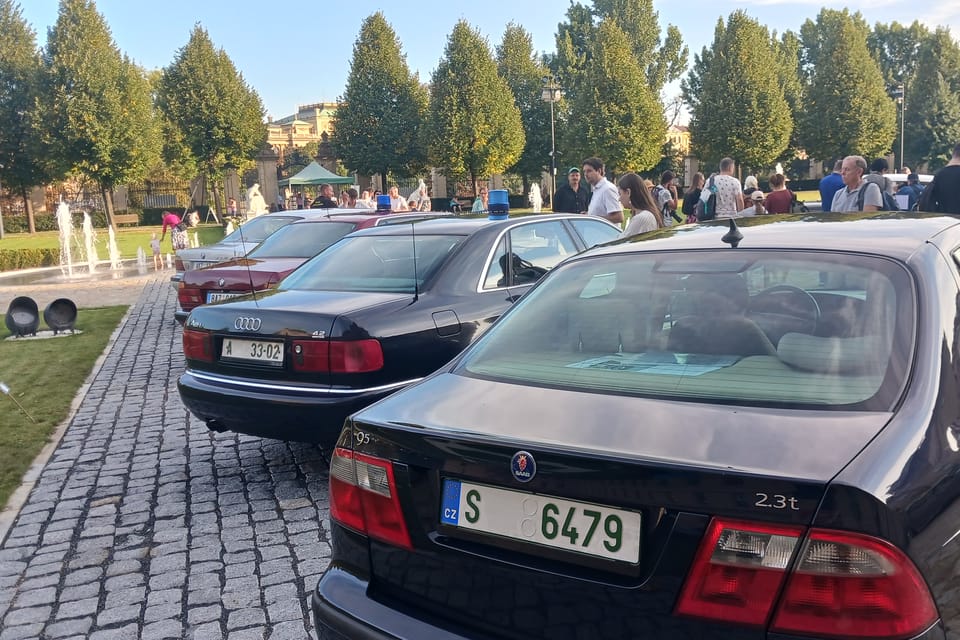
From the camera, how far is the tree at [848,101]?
5762 centimetres

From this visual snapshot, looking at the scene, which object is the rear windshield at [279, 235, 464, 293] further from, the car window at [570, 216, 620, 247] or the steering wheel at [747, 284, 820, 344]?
the steering wheel at [747, 284, 820, 344]

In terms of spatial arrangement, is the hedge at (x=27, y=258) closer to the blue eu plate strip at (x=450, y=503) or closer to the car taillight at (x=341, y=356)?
the car taillight at (x=341, y=356)

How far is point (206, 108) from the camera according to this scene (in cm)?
5378

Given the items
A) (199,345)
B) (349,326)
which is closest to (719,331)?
(349,326)

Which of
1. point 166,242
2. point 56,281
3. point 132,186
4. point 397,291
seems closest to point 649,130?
point 166,242

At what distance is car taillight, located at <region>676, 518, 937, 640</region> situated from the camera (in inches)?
67.2

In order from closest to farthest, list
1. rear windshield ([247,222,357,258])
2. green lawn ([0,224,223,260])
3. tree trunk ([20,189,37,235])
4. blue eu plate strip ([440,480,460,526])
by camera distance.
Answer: blue eu plate strip ([440,480,460,526]) < rear windshield ([247,222,357,258]) < green lawn ([0,224,223,260]) < tree trunk ([20,189,37,235])

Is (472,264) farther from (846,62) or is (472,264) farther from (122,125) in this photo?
(846,62)

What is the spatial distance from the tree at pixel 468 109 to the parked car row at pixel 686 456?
1863 inches

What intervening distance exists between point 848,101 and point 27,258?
52207 mm

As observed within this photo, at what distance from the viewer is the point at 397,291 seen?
5.50 metres

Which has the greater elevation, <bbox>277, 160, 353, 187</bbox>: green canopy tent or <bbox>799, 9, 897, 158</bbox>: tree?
<bbox>799, 9, 897, 158</bbox>: tree

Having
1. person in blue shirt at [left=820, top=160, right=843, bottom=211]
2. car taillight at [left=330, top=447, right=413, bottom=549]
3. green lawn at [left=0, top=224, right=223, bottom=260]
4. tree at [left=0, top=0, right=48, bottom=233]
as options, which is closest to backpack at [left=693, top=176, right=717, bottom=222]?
person in blue shirt at [left=820, top=160, right=843, bottom=211]

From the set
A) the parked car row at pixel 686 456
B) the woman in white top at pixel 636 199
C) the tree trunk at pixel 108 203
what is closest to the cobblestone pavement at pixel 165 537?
the parked car row at pixel 686 456
